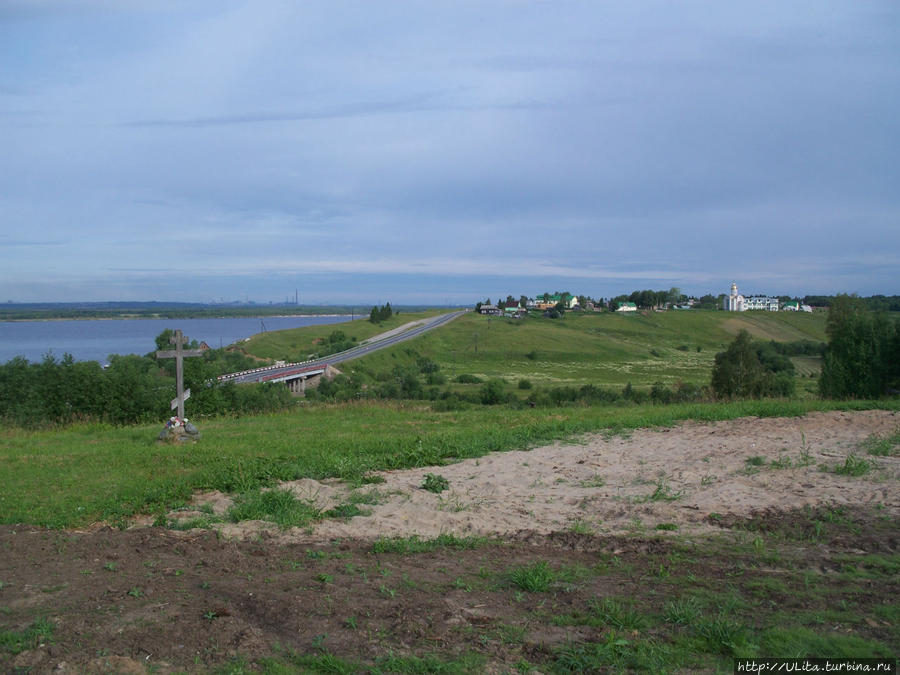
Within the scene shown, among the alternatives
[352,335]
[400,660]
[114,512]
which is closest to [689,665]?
[400,660]

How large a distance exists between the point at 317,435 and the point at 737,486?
27.2ft

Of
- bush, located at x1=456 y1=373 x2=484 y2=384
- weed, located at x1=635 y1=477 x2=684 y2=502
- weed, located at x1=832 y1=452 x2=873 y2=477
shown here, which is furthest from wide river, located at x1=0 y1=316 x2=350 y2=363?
weed, located at x1=832 y1=452 x2=873 y2=477

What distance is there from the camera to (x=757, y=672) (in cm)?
367

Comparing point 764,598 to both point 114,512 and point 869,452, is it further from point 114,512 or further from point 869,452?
point 114,512

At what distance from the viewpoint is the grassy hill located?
5566 cm

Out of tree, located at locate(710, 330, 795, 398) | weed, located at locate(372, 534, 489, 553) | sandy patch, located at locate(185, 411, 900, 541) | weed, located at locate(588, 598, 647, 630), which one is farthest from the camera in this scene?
tree, located at locate(710, 330, 795, 398)

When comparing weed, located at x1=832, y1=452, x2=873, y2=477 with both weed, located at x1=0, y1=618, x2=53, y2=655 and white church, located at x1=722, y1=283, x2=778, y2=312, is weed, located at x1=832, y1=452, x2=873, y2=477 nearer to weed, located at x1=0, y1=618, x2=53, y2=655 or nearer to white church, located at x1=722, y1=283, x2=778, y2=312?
weed, located at x1=0, y1=618, x2=53, y2=655

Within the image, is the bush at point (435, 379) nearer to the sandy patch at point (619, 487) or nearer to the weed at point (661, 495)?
the sandy patch at point (619, 487)

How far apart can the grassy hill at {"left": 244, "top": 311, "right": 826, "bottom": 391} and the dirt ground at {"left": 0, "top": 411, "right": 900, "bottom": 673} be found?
3677cm

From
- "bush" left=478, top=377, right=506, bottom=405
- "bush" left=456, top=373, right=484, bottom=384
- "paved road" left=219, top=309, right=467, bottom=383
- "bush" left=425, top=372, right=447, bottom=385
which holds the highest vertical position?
"paved road" left=219, top=309, right=467, bottom=383

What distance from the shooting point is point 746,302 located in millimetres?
134250

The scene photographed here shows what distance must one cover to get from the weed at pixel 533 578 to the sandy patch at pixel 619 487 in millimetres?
1438

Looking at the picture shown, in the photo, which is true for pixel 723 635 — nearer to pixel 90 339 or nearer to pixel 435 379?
pixel 435 379

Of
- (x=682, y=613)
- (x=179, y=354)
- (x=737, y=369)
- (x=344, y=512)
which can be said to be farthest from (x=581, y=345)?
(x=682, y=613)
